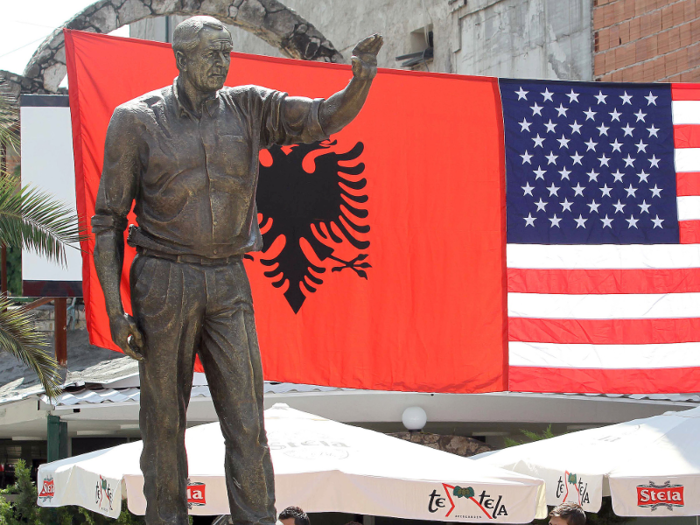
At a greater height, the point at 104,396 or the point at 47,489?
the point at 104,396

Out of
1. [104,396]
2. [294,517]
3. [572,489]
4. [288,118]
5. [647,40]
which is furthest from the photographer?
[647,40]

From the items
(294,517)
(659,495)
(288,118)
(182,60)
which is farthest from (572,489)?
(182,60)

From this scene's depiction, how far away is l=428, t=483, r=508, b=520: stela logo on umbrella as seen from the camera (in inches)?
266

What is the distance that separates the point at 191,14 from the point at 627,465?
1213 cm

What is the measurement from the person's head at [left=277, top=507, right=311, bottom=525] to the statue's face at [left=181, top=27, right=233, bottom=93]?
119 inches

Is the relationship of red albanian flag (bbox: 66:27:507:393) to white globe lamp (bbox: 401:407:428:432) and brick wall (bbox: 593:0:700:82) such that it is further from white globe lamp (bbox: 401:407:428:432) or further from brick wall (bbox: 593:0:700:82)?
brick wall (bbox: 593:0:700:82)

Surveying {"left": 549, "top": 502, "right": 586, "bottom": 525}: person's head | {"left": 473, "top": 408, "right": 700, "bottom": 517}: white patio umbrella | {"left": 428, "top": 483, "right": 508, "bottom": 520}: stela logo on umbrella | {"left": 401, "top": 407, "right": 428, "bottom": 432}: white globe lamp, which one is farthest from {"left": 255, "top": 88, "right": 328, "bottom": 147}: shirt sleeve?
{"left": 401, "top": 407, "right": 428, "bottom": 432}: white globe lamp

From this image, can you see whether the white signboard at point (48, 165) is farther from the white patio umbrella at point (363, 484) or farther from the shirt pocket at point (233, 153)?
the shirt pocket at point (233, 153)

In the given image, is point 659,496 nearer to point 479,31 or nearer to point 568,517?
point 568,517

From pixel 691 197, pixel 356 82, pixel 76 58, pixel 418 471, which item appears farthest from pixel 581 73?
pixel 356 82

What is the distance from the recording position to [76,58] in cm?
873

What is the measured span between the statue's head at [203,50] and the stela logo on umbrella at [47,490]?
5.42 meters

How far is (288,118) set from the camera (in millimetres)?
3885

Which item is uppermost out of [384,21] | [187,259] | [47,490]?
[384,21]
